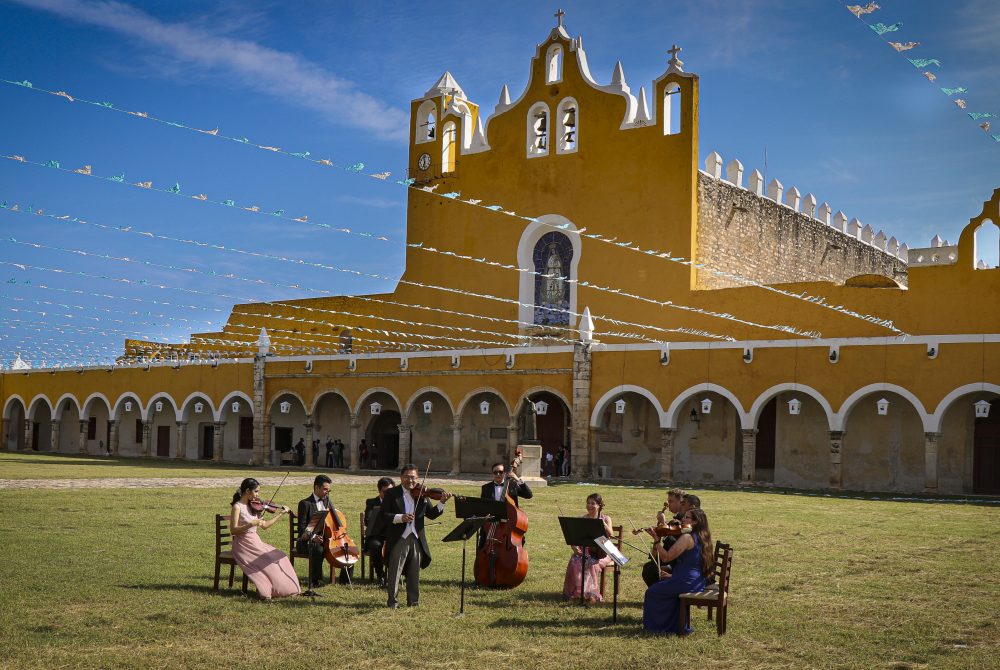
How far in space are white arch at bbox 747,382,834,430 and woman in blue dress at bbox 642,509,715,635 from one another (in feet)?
55.0

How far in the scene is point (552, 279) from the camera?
3042 cm

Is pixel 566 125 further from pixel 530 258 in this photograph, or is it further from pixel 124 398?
pixel 124 398

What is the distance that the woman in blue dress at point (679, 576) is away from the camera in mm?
7488

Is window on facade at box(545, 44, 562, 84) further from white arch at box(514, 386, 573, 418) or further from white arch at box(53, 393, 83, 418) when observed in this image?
white arch at box(53, 393, 83, 418)

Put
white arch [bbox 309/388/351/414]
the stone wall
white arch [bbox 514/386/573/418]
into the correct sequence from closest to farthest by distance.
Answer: white arch [bbox 514/386/573/418], the stone wall, white arch [bbox 309/388/351/414]

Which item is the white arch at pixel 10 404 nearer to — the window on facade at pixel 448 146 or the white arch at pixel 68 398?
the white arch at pixel 68 398

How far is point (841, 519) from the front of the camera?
1586cm

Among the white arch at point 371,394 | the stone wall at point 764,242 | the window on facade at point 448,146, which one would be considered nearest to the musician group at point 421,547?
the stone wall at point 764,242

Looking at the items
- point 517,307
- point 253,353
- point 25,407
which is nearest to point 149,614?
point 517,307

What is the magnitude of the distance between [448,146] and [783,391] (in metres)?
14.1

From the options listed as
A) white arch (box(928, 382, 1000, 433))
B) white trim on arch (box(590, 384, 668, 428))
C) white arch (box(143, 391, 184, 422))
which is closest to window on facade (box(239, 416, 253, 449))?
white arch (box(143, 391, 184, 422))

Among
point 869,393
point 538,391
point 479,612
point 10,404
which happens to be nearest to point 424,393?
point 538,391

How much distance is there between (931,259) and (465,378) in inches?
478

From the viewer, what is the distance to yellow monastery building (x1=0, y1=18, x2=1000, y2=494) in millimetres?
23188
